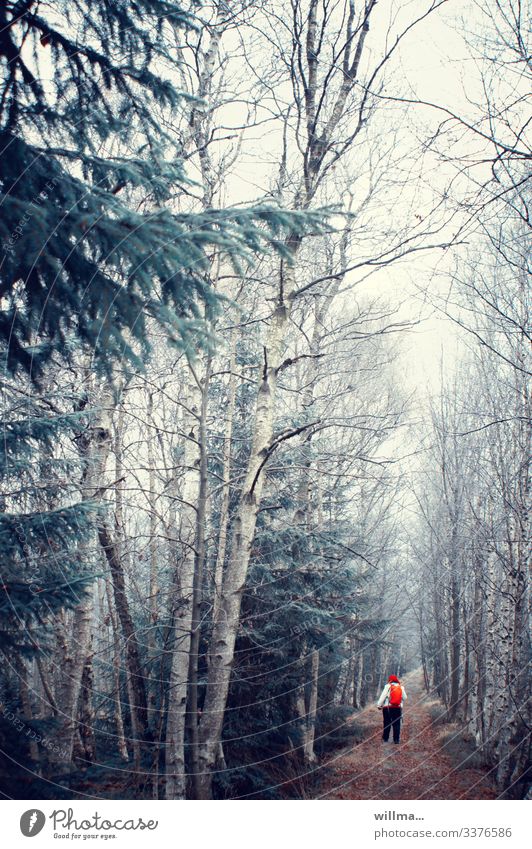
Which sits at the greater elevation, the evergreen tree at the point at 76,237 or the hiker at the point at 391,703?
the evergreen tree at the point at 76,237

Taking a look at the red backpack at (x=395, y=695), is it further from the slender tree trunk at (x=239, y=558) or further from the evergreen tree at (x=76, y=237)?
the evergreen tree at (x=76, y=237)

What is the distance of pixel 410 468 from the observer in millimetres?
4707

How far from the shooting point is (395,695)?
6746 mm

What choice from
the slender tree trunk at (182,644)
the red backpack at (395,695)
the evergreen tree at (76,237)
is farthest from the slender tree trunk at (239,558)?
the red backpack at (395,695)

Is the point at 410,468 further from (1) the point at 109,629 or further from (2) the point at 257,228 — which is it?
(1) the point at 109,629

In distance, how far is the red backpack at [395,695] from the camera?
645 cm

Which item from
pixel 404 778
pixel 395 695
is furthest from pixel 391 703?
pixel 404 778

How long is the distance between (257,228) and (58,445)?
181 cm

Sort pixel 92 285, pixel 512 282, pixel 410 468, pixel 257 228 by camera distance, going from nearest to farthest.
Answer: pixel 92 285, pixel 257 228, pixel 410 468, pixel 512 282

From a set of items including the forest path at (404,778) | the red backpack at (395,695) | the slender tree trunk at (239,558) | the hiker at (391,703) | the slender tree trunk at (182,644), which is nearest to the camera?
the forest path at (404,778)

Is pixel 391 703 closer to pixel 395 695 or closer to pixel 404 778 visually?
pixel 395 695

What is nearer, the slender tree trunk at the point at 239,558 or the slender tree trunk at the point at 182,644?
the slender tree trunk at the point at 239,558

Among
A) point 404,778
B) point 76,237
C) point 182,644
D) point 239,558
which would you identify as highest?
point 76,237
